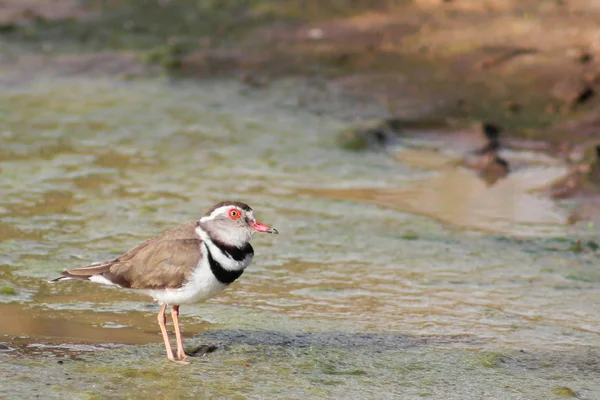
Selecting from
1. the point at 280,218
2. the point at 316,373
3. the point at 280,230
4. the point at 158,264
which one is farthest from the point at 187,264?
the point at 280,218

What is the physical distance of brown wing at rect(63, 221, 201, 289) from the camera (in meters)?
6.38

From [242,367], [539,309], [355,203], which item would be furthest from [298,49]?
[242,367]

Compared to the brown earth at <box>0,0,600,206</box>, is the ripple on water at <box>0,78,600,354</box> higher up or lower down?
lower down

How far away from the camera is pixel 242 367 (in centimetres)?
627

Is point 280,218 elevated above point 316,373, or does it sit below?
above

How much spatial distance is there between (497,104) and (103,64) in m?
5.56

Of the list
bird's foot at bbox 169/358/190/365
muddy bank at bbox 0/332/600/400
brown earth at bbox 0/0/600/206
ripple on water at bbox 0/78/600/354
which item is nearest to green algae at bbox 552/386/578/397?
muddy bank at bbox 0/332/600/400

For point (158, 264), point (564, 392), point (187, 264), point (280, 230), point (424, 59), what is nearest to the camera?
point (564, 392)

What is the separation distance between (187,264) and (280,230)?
2.91m

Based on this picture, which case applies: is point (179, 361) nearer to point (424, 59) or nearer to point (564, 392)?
point (564, 392)

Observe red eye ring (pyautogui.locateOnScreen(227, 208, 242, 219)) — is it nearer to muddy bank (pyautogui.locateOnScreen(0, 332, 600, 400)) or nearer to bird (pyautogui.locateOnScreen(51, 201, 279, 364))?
bird (pyautogui.locateOnScreen(51, 201, 279, 364))

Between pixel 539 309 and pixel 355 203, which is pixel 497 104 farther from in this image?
pixel 539 309

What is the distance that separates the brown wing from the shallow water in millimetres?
396

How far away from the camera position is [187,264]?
20.9 ft
